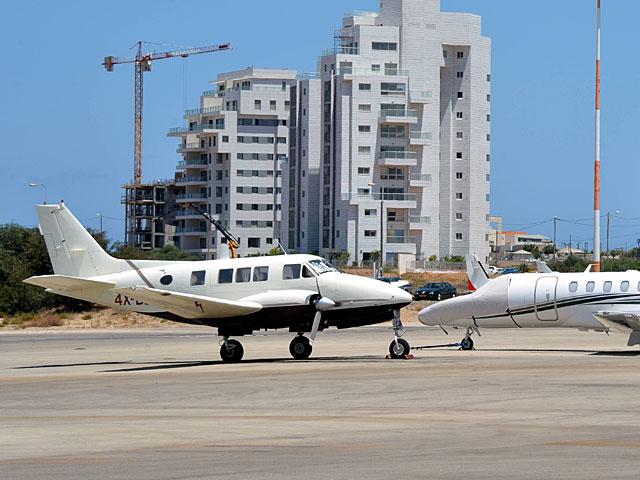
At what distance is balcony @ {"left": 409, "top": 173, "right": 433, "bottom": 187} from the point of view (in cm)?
13150

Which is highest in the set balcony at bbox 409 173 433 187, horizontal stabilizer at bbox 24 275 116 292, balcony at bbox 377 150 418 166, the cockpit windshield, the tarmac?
balcony at bbox 377 150 418 166

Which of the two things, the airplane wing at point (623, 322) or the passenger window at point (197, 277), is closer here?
the passenger window at point (197, 277)

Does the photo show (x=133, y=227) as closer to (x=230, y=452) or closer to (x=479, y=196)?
(x=479, y=196)

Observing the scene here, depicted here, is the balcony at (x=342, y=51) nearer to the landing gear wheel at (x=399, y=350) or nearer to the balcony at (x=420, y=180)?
the balcony at (x=420, y=180)

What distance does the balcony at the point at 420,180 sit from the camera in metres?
132

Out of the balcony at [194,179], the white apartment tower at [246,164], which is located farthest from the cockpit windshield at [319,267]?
the balcony at [194,179]

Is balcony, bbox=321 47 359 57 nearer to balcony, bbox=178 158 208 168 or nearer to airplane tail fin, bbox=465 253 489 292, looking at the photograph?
balcony, bbox=178 158 208 168

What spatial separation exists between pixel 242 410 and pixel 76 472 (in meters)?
6.78

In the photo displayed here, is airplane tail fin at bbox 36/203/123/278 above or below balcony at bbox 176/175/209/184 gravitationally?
below

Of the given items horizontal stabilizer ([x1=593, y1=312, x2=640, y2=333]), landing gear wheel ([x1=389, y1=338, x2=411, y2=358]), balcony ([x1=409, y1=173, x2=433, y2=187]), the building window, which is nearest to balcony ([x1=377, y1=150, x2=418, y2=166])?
balcony ([x1=409, y1=173, x2=433, y2=187])

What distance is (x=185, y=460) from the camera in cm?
1205

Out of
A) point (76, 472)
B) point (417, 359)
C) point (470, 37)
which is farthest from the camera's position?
point (470, 37)

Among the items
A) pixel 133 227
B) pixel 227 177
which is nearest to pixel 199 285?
pixel 227 177

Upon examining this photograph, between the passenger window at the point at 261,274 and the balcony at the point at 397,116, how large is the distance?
10107 cm
